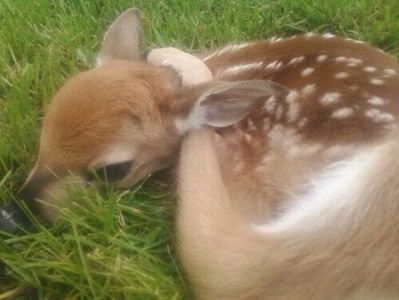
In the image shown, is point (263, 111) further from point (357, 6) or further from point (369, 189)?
point (357, 6)

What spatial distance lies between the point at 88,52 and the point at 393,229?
194 centimetres

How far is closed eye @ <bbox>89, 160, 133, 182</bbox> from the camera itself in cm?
367

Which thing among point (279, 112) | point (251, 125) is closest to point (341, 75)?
point (279, 112)

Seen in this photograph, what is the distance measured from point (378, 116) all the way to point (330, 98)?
22cm

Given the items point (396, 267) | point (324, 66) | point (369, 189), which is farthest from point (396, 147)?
point (324, 66)

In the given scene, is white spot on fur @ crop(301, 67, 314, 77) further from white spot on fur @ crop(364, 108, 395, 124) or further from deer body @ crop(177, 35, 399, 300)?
white spot on fur @ crop(364, 108, 395, 124)

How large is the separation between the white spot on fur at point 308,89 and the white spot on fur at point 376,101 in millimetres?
245

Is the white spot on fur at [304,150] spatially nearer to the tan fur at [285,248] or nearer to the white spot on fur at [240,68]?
the tan fur at [285,248]

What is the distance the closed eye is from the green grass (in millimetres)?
62

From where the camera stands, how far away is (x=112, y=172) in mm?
3711

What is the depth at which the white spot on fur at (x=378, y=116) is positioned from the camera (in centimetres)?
373

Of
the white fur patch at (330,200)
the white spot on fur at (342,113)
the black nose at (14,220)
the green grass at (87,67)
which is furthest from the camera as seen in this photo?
the white spot on fur at (342,113)

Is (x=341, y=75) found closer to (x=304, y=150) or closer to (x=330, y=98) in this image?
(x=330, y=98)

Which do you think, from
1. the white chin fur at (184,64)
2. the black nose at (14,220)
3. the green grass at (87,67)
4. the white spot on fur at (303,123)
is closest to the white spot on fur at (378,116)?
the white spot on fur at (303,123)
